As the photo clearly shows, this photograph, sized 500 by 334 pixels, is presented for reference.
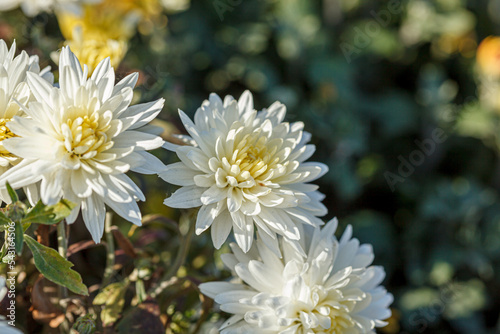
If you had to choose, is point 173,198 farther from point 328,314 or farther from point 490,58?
point 490,58

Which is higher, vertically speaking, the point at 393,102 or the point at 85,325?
the point at 85,325

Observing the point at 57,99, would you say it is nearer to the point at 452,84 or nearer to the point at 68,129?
the point at 68,129

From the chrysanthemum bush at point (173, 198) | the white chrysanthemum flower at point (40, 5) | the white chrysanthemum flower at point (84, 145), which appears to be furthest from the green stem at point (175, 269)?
the white chrysanthemum flower at point (40, 5)

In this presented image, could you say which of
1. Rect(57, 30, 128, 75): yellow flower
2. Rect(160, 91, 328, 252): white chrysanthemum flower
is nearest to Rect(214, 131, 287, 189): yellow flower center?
Rect(160, 91, 328, 252): white chrysanthemum flower

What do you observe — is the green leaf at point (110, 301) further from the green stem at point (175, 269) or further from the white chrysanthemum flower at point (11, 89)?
the white chrysanthemum flower at point (11, 89)

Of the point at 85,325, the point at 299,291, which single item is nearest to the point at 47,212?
the point at 85,325
